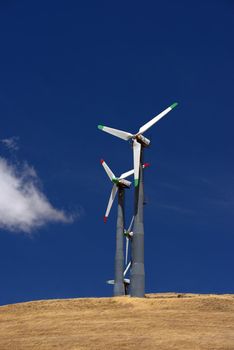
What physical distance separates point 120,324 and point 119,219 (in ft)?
109

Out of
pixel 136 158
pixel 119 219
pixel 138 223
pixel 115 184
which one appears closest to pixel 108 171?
pixel 115 184

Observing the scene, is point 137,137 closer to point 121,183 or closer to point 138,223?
point 138,223

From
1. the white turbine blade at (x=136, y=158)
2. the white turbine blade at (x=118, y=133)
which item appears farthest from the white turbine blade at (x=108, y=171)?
the white turbine blade at (x=136, y=158)

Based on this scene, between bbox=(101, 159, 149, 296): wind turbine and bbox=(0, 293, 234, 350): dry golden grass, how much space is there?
20197 mm

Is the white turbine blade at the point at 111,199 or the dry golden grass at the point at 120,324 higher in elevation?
the white turbine blade at the point at 111,199

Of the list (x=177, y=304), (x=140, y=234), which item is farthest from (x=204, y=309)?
(x=140, y=234)

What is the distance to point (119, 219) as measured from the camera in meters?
78.6

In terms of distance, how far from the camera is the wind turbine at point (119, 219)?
76.5 meters

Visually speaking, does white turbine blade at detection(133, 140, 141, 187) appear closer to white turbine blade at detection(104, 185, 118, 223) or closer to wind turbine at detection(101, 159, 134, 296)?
wind turbine at detection(101, 159, 134, 296)

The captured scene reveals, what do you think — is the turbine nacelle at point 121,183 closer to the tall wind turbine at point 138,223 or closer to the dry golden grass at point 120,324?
the tall wind turbine at point 138,223

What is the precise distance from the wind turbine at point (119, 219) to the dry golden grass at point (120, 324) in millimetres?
20197

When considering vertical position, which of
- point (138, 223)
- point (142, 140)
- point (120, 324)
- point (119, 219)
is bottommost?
point (120, 324)

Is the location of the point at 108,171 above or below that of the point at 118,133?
above

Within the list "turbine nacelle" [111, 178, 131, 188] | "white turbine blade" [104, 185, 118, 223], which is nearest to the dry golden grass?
"white turbine blade" [104, 185, 118, 223]
